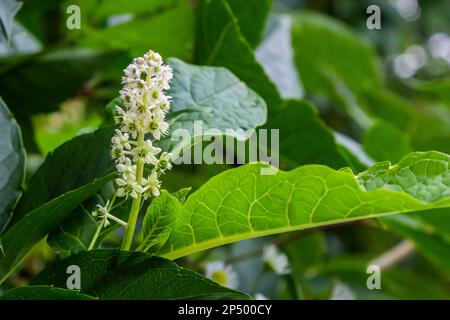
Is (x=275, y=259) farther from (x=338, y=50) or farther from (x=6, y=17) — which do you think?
(x=338, y=50)

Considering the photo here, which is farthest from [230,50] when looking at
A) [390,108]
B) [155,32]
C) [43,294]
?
[390,108]

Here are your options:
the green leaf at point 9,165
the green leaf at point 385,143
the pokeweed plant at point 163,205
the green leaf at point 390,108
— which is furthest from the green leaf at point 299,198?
the green leaf at point 390,108

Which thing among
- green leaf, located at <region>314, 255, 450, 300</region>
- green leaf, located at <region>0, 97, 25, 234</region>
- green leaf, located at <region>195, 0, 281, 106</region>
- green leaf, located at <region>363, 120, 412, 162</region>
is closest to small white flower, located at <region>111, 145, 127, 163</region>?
green leaf, located at <region>0, 97, 25, 234</region>

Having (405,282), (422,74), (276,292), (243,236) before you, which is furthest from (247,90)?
(422,74)

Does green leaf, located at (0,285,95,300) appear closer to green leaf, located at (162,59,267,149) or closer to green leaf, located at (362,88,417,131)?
green leaf, located at (162,59,267,149)

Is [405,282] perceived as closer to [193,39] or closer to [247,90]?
[193,39]

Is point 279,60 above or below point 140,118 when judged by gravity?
below
